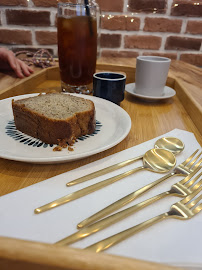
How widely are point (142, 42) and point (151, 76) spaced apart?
81 cm

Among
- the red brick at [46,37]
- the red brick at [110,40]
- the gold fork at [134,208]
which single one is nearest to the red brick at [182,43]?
the red brick at [110,40]

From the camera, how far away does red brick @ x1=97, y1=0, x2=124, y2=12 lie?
4.60 feet

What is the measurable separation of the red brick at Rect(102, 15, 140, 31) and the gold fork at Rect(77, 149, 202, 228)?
47.4 inches

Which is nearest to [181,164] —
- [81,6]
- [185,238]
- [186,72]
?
[185,238]

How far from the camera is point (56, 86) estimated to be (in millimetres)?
983

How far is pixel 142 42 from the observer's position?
4.96 ft

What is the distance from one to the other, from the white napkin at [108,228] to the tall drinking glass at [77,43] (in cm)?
51

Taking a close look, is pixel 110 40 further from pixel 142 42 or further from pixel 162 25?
pixel 162 25

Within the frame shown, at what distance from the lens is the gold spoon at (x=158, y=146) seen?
415mm

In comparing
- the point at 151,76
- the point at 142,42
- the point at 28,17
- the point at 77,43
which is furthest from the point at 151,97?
the point at 28,17

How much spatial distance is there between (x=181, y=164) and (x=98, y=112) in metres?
0.30

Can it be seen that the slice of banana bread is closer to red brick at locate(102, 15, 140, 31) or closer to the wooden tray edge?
the wooden tray edge

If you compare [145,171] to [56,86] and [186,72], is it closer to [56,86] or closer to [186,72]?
[56,86]

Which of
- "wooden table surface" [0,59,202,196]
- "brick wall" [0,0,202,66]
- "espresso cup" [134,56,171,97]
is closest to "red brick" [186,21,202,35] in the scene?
"brick wall" [0,0,202,66]
